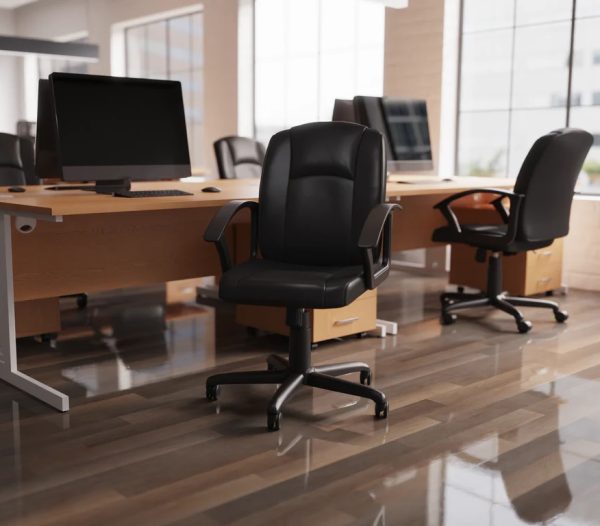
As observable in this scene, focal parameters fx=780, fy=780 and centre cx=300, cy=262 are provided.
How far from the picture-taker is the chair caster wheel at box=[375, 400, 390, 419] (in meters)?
2.87

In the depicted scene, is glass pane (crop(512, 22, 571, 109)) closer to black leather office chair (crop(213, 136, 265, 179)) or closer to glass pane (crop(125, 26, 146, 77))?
black leather office chair (crop(213, 136, 265, 179))

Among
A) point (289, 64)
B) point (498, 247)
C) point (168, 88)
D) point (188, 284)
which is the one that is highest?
point (289, 64)

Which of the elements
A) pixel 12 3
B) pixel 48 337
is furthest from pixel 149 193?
pixel 12 3

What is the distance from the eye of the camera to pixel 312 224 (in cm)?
305

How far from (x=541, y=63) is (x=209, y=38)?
41.0 feet

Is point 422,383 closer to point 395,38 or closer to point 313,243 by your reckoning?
point 313,243

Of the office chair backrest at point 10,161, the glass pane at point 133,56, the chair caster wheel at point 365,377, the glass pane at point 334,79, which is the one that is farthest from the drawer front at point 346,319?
the glass pane at point 133,56

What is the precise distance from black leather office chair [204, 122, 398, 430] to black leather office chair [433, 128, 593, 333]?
1.31 meters

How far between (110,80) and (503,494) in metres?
2.40

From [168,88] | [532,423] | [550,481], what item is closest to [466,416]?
[532,423]

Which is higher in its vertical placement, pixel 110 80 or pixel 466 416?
pixel 110 80

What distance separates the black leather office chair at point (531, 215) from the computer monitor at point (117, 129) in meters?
1.64

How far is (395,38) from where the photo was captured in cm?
632

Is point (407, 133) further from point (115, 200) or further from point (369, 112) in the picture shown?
point (115, 200)
